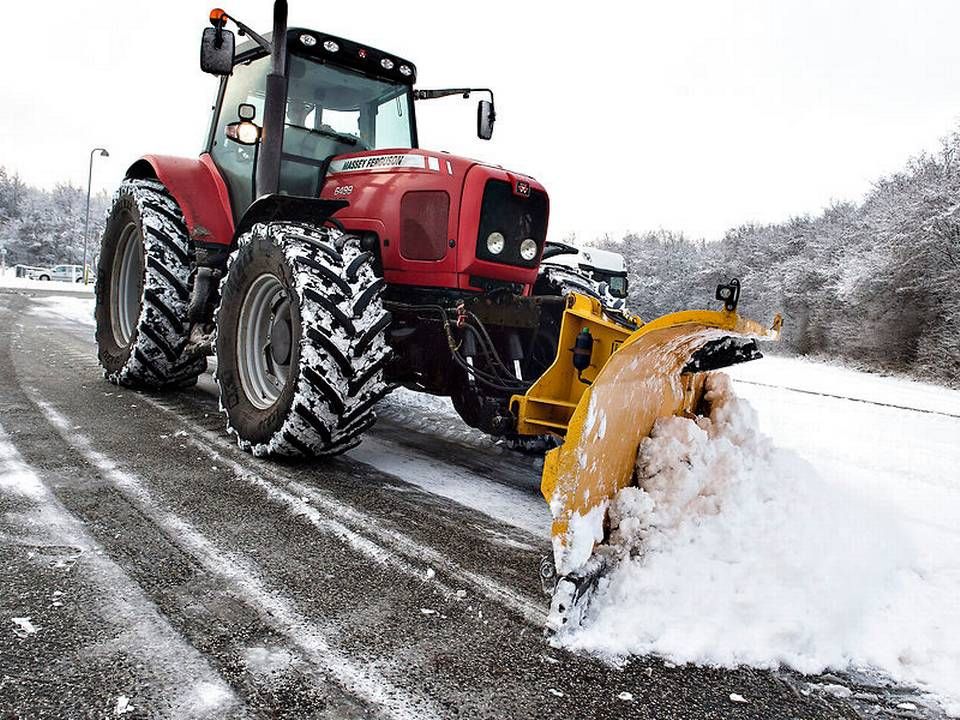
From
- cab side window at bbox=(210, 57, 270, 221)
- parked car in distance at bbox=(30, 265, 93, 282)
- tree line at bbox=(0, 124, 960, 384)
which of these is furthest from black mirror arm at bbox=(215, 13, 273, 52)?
parked car in distance at bbox=(30, 265, 93, 282)

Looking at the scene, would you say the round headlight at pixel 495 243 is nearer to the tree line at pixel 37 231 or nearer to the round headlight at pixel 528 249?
the round headlight at pixel 528 249

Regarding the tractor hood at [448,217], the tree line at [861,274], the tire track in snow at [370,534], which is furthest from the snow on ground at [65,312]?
the tire track in snow at [370,534]

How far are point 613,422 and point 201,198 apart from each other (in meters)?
3.99

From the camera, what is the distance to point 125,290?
643 centimetres

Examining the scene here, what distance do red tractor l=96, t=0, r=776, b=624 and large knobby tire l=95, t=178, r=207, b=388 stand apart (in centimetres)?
2

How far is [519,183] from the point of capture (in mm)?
4332

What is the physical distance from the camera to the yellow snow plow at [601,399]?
2.40 m

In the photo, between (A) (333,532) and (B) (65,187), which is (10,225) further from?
(A) (333,532)

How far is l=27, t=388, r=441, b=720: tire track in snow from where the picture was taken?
1.82 m

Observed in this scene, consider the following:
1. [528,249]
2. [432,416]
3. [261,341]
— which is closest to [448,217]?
[528,249]

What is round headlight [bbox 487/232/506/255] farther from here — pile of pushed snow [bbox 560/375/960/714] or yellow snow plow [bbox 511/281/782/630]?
pile of pushed snow [bbox 560/375/960/714]

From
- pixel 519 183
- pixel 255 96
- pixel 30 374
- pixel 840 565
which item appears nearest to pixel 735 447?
pixel 840 565

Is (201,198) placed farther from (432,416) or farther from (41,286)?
(41,286)

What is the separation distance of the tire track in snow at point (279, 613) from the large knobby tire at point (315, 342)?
0.76m
